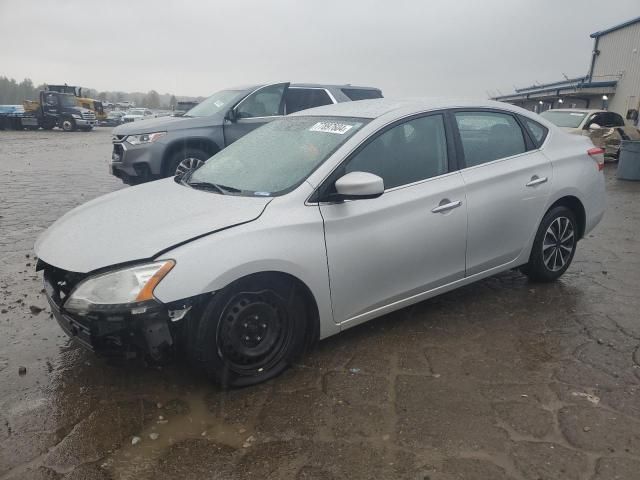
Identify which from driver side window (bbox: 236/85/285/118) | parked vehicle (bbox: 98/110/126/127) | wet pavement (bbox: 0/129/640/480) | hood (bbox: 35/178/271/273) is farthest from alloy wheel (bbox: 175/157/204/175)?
parked vehicle (bbox: 98/110/126/127)

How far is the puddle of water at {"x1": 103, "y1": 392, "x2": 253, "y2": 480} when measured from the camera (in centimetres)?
236

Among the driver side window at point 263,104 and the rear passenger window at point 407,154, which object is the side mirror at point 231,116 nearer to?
the driver side window at point 263,104

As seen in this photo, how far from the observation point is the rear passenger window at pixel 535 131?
4285 mm

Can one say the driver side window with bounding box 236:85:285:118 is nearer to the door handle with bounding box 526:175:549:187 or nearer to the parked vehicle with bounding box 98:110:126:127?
the door handle with bounding box 526:175:549:187

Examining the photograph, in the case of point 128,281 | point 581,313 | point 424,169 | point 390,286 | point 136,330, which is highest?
point 424,169

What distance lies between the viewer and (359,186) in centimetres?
296

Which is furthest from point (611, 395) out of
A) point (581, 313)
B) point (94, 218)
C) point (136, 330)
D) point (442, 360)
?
point (94, 218)

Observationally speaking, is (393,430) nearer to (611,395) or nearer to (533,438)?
(533,438)

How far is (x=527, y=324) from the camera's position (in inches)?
150

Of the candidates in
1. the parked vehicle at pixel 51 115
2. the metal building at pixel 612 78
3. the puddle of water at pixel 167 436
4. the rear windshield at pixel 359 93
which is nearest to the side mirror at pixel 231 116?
the rear windshield at pixel 359 93

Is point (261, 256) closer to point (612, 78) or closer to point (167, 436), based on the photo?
point (167, 436)

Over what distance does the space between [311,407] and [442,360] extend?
983mm

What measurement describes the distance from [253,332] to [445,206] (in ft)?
5.21

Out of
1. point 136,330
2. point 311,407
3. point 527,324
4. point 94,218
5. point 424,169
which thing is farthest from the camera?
point 527,324
